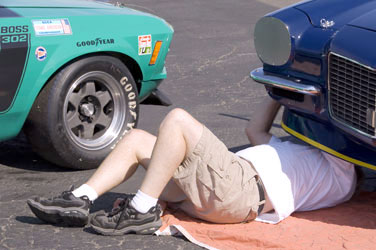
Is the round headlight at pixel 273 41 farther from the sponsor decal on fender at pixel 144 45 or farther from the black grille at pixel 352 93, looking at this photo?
the sponsor decal on fender at pixel 144 45

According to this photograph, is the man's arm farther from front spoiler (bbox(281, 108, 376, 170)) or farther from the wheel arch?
the wheel arch

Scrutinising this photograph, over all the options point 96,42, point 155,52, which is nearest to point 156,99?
point 155,52

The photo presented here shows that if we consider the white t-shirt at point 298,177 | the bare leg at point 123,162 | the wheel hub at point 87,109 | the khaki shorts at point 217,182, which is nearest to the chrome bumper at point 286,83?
the white t-shirt at point 298,177

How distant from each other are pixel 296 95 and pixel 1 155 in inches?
90.7

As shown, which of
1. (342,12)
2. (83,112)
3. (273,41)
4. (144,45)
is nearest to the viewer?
(342,12)

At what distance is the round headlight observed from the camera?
449 cm

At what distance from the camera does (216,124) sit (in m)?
6.45

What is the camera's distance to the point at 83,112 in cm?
538

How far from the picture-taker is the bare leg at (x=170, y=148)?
3.99m

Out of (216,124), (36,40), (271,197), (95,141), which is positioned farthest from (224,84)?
(271,197)

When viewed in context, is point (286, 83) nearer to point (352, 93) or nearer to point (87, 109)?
point (352, 93)

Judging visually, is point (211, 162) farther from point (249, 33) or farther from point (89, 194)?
point (249, 33)

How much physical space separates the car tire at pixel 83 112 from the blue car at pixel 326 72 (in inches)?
44.5

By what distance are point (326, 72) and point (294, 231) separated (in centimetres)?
85
